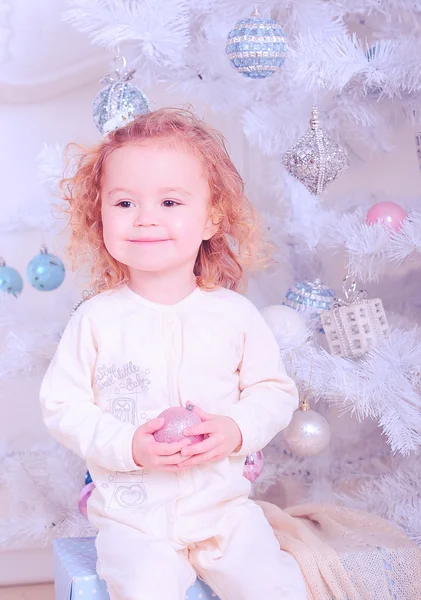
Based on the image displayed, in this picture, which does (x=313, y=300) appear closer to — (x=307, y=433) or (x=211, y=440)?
(x=307, y=433)

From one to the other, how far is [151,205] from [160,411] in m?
0.29

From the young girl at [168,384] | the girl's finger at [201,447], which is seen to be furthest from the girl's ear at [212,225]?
the girl's finger at [201,447]

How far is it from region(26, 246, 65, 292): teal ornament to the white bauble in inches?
16.4

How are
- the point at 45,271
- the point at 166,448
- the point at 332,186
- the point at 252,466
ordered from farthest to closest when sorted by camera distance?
1. the point at 332,186
2. the point at 45,271
3. the point at 252,466
4. the point at 166,448

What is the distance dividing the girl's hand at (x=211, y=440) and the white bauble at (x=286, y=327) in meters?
0.36

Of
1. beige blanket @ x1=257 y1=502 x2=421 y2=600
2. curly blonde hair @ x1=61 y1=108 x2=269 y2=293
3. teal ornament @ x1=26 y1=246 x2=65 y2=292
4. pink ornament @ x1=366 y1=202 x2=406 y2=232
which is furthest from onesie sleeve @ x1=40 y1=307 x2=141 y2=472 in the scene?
pink ornament @ x1=366 y1=202 x2=406 y2=232

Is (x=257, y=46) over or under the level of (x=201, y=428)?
over

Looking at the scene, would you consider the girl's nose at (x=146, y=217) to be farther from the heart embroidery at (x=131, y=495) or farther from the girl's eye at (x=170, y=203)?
the heart embroidery at (x=131, y=495)

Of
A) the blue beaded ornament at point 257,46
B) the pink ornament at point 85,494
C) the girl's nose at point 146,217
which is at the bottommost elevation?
the pink ornament at point 85,494

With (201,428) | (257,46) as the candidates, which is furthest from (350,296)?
(201,428)

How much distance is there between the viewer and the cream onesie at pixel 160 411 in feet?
3.96

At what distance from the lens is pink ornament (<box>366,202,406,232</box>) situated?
1.64 metres

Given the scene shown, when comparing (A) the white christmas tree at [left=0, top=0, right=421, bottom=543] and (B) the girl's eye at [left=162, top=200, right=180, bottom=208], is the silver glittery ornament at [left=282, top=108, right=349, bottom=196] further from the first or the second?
(B) the girl's eye at [left=162, top=200, right=180, bottom=208]

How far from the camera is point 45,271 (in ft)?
5.62
